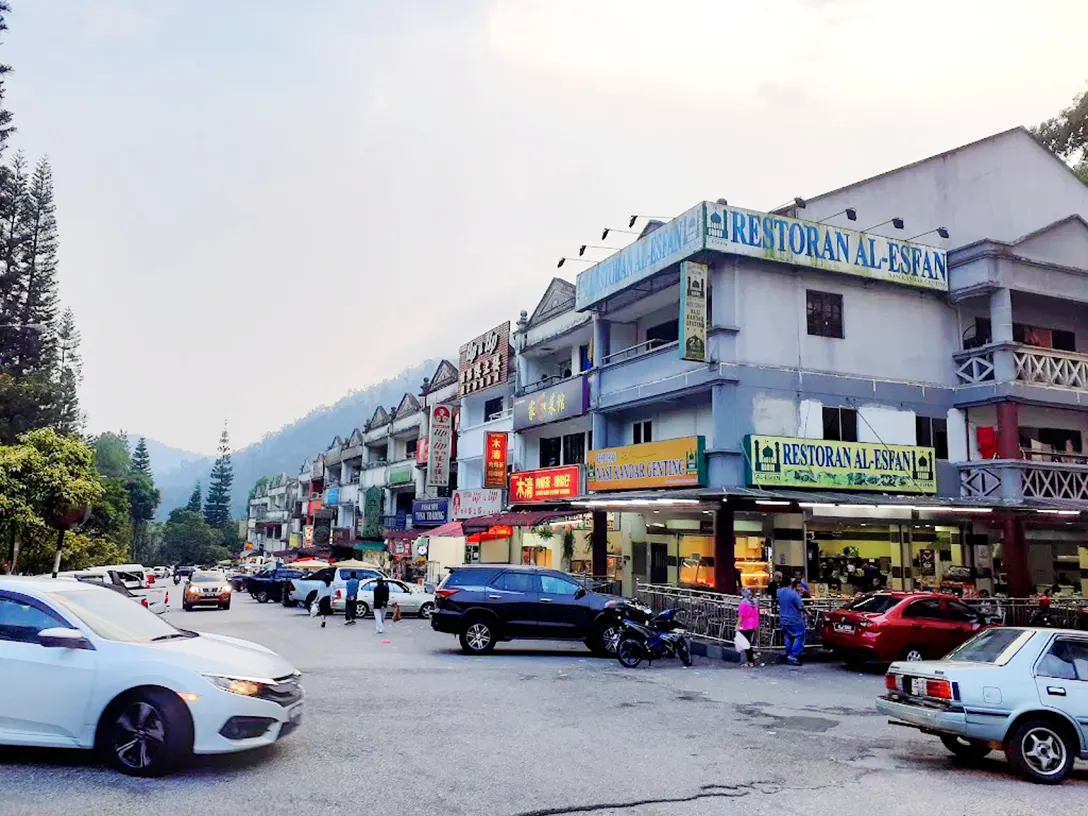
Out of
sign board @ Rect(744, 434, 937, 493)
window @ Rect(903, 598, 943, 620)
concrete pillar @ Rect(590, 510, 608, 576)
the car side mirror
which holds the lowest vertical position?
window @ Rect(903, 598, 943, 620)

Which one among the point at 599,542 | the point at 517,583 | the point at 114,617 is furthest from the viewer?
the point at 599,542

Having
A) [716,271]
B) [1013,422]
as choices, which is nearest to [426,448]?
[716,271]

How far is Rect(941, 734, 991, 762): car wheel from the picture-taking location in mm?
9125

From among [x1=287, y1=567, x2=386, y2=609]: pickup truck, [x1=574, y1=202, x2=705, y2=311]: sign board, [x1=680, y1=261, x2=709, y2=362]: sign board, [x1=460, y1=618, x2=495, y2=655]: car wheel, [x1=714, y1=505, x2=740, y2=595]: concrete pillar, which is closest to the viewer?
[x1=460, y1=618, x2=495, y2=655]: car wheel

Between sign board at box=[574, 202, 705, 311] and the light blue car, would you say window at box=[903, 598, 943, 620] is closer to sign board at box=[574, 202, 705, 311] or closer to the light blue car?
the light blue car

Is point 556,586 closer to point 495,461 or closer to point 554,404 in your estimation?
point 554,404

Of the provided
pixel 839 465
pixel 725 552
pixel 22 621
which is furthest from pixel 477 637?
pixel 22 621

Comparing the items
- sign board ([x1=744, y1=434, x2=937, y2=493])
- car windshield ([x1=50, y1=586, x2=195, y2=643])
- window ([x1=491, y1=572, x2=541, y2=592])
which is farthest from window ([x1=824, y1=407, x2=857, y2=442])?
car windshield ([x1=50, y1=586, x2=195, y2=643])

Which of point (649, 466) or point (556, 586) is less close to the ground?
point (649, 466)

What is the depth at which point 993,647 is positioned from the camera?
906 centimetres

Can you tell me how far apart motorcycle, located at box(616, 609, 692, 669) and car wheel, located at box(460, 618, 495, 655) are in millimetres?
2788

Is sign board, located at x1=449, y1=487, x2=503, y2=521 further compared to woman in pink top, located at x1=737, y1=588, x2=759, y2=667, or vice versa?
sign board, located at x1=449, y1=487, x2=503, y2=521

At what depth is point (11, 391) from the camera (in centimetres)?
4003

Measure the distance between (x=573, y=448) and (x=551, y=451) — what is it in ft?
6.26
